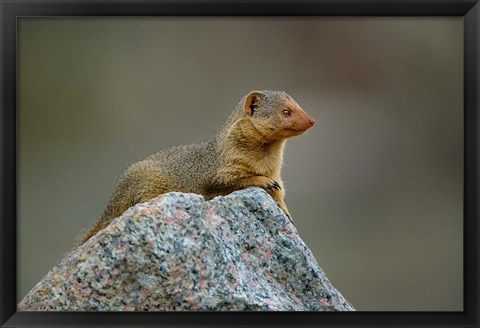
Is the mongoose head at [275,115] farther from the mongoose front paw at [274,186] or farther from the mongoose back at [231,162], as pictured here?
the mongoose front paw at [274,186]

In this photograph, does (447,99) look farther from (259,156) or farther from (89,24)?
(259,156)

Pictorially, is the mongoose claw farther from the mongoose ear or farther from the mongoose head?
the mongoose ear

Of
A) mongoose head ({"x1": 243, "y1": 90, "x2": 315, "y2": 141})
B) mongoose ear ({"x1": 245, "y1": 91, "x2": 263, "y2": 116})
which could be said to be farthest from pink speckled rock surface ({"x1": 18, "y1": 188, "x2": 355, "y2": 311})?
mongoose ear ({"x1": 245, "y1": 91, "x2": 263, "y2": 116})
